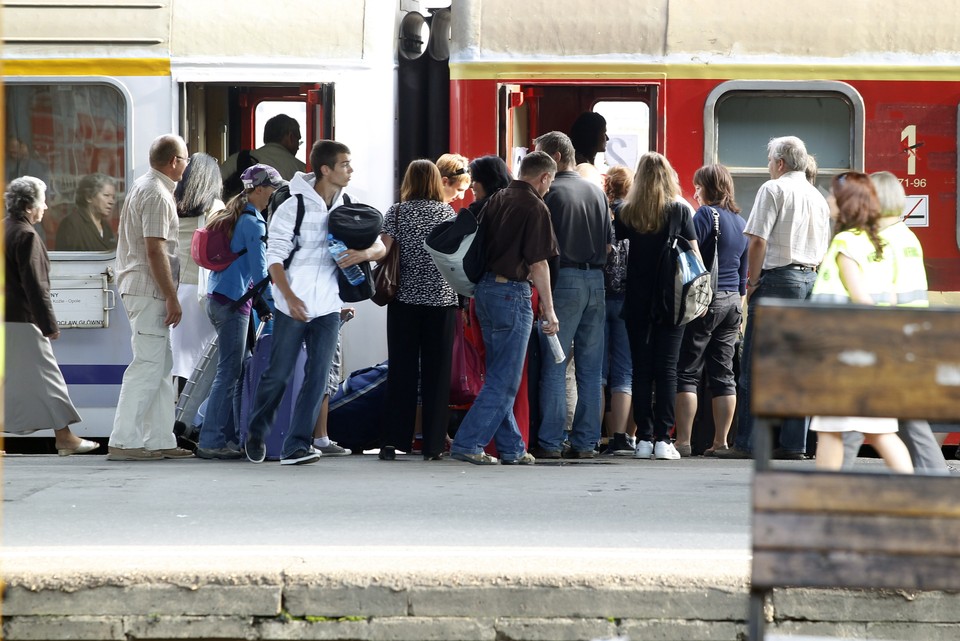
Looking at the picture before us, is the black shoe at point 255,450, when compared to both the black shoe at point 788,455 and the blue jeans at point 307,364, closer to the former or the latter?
the blue jeans at point 307,364

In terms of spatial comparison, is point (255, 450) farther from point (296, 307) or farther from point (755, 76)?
point (755, 76)

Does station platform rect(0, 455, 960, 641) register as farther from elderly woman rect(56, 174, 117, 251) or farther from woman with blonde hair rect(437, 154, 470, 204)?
elderly woman rect(56, 174, 117, 251)

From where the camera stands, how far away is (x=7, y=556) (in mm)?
4551

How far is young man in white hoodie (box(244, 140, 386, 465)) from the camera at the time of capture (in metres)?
7.30

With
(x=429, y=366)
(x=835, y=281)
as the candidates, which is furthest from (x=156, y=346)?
(x=835, y=281)

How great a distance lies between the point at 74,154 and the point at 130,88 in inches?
21.1

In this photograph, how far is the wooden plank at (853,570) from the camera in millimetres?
3127

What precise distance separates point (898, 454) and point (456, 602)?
7.06 ft

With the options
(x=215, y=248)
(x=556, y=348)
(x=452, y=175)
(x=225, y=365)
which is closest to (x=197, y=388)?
(x=225, y=365)

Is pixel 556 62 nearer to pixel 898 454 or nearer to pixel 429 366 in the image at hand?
pixel 429 366

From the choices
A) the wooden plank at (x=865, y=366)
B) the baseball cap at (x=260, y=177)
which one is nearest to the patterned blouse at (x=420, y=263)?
the baseball cap at (x=260, y=177)

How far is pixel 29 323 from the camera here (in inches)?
313

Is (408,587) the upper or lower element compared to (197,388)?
lower

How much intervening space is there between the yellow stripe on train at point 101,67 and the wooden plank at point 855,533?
6218 mm
